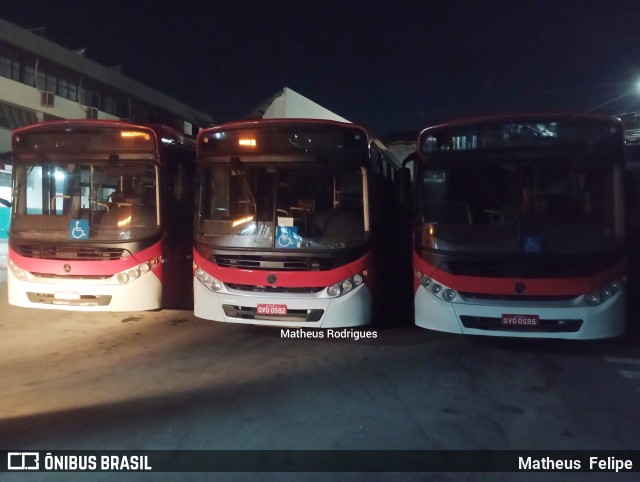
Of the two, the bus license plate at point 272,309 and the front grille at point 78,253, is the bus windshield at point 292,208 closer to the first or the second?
the bus license plate at point 272,309

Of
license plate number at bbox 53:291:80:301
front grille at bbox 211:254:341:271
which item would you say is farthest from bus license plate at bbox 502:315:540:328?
license plate number at bbox 53:291:80:301

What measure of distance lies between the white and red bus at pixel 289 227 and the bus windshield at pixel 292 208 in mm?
13

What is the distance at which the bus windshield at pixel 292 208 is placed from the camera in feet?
21.6

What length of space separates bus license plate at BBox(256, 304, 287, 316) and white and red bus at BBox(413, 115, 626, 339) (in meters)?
1.77

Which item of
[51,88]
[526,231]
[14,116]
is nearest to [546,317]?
[526,231]

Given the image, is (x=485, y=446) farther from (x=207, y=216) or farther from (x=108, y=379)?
(x=207, y=216)

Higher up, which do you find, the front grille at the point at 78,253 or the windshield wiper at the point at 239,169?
the windshield wiper at the point at 239,169

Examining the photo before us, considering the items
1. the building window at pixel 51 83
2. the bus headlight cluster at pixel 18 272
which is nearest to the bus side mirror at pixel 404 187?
the bus headlight cluster at pixel 18 272

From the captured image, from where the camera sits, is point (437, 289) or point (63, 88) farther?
point (63, 88)

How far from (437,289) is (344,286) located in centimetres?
118

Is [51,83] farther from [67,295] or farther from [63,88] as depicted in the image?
[67,295]

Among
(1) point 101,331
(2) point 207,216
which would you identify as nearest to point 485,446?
(2) point 207,216

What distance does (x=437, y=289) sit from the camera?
20.7 ft

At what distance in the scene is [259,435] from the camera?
4129mm
